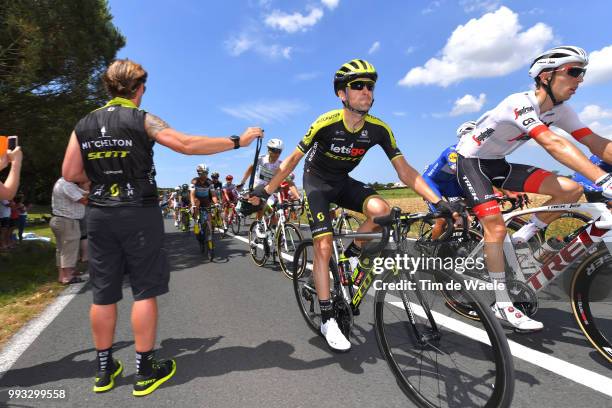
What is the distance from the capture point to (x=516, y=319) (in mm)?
2918

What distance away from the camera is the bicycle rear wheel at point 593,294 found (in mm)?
2553

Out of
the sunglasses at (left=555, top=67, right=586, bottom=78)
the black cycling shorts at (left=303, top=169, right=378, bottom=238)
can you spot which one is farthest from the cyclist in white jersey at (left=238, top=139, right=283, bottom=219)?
the sunglasses at (left=555, top=67, right=586, bottom=78)

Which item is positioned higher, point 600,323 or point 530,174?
point 530,174

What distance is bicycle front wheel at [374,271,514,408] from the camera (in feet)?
6.81

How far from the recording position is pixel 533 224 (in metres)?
3.39

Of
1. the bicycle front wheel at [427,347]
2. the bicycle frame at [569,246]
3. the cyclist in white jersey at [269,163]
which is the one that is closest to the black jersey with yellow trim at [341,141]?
the bicycle front wheel at [427,347]

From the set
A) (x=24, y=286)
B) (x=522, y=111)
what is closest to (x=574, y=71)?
(x=522, y=111)

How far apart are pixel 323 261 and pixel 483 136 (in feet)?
6.38

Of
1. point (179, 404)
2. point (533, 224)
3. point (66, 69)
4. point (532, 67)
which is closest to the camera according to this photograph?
point (179, 404)

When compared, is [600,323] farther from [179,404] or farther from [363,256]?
[179,404]

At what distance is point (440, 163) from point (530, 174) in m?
1.61

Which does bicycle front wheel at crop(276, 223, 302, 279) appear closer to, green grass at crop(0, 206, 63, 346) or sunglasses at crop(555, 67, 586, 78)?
green grass at crop(0, 206, 63, 346)

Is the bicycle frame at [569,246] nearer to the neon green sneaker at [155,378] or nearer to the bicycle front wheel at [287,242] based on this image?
the neon green sneaker at [155,378]

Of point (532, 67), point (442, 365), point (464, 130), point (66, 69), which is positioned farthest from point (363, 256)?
point (66, 69)
